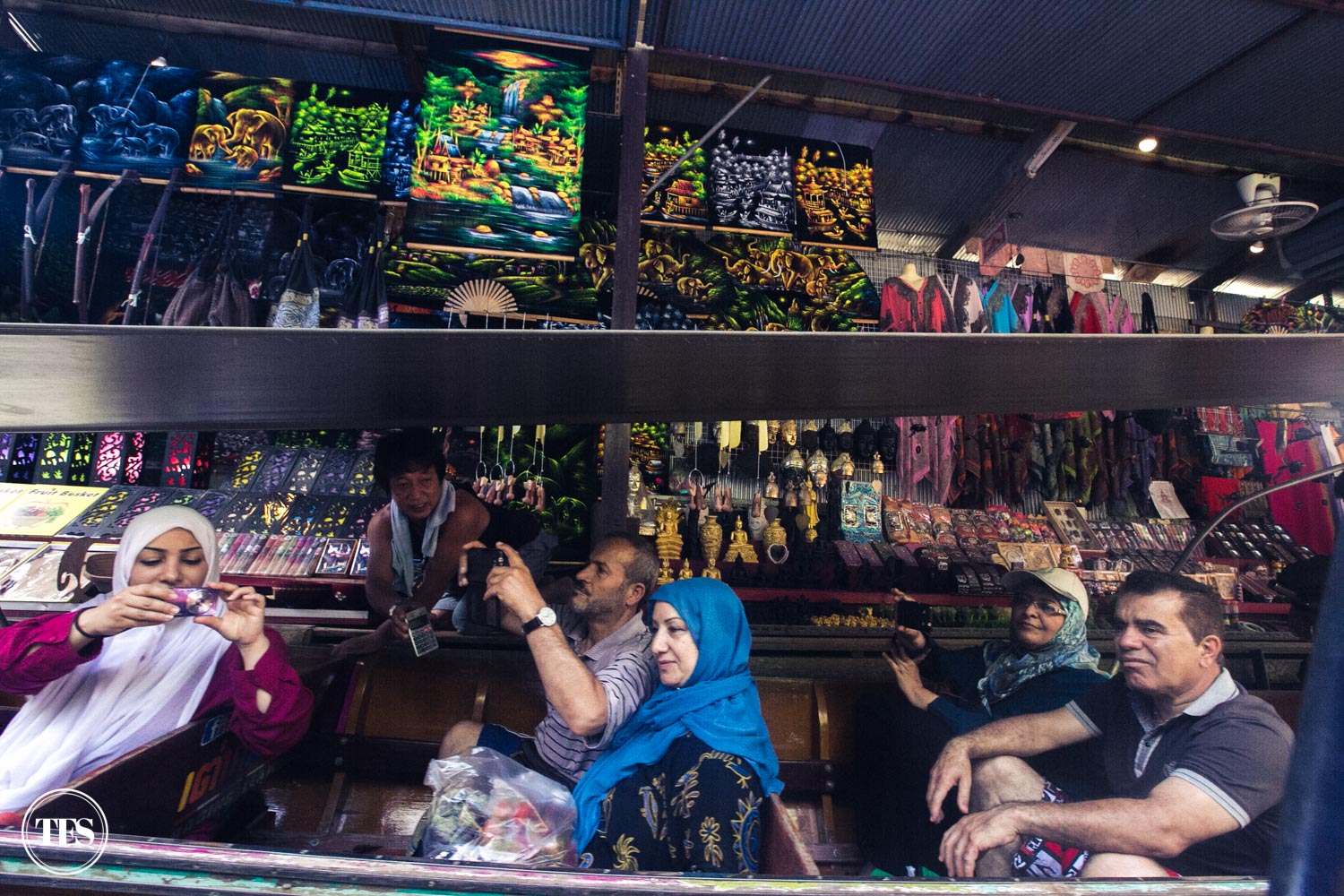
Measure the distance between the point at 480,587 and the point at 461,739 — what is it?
45 centimetres

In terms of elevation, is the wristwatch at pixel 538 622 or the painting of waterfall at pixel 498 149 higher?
the painting of waterfall at pixel 498 149

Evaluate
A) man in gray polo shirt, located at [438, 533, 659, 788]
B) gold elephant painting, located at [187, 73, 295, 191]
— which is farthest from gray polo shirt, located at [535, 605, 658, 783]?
gold elephant painting, located at [187, 73, 295, 191]

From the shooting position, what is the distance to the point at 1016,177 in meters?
4.72

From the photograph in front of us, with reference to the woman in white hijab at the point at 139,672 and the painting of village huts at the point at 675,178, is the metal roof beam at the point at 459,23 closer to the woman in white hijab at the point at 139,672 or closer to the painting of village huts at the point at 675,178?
the painting of village huts at the point at 675,178

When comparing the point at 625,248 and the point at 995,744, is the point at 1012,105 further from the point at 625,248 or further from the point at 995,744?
the point at 995,744

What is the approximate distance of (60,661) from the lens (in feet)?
5.72

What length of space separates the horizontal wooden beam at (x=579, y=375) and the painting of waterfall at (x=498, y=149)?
2543 millimetres

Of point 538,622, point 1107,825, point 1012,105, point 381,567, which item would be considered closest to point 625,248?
point 381,567

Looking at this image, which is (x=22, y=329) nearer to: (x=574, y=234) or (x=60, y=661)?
(x=60, y=661)

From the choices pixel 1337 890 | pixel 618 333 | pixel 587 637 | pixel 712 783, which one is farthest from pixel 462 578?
pixel 1337 890

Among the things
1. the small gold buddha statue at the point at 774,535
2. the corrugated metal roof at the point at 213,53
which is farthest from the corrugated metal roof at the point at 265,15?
the small gold buddha statue at the point at 774,535

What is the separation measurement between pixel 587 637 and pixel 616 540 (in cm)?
33

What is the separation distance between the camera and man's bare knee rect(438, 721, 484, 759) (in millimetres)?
2062

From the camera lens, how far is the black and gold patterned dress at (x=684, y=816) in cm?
152
